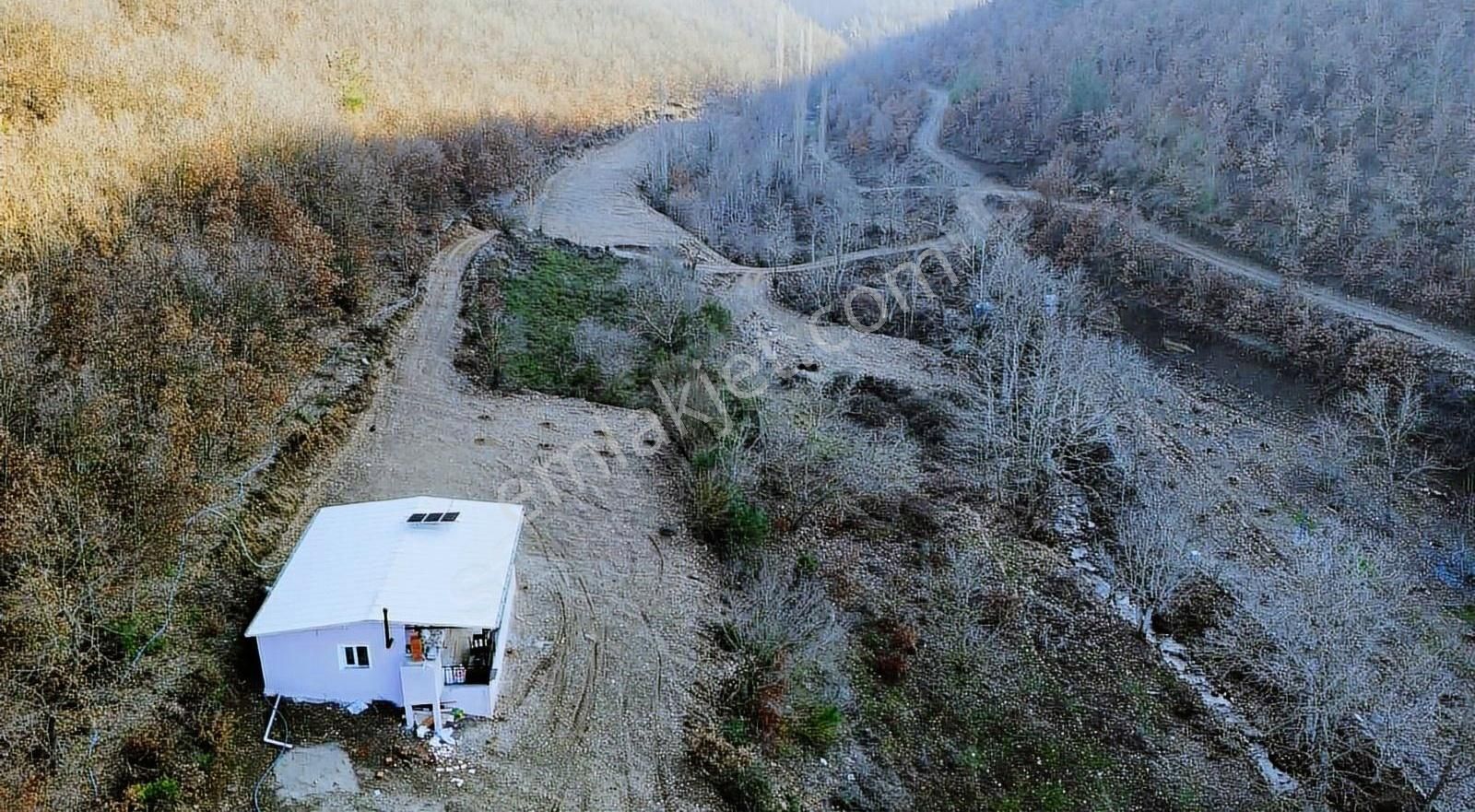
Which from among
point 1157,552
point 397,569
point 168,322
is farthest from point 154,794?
point 1157,552

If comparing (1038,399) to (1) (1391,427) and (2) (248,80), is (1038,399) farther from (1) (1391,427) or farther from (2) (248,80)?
(2) (248,80)

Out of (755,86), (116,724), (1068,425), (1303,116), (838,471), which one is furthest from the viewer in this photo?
(755,86)

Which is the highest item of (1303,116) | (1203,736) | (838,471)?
(1303,116)

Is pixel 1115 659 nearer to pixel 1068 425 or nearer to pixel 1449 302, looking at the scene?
pixel 1068 425

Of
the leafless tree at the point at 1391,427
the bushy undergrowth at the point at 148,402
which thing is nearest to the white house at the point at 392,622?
the bushy undergrowth at the point at 148,402

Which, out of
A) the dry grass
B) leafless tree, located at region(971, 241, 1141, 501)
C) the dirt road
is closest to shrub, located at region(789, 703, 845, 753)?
leafless tree, located at region(971, 241, 1141, 501)

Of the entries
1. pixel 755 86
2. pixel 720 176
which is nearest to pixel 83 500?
pixel 720 176

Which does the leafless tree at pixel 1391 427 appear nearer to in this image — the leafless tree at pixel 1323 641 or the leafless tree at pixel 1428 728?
the leafless tree at pixel 1323 641
